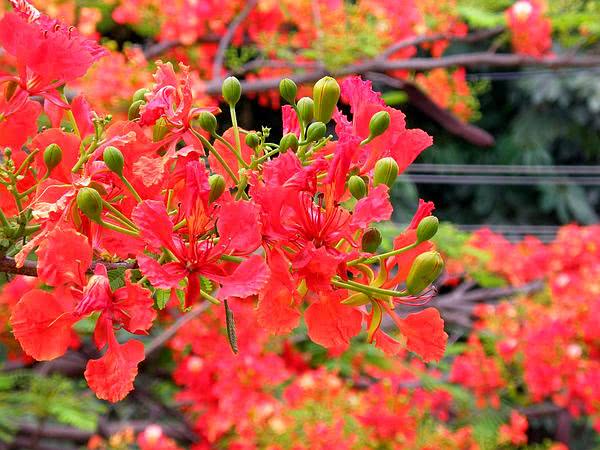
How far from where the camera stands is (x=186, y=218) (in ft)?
1.32

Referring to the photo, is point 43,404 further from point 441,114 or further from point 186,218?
point 441,114

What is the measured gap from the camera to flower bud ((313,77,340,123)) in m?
0.45

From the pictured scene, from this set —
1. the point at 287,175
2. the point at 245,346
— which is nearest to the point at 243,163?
the point at 287,175

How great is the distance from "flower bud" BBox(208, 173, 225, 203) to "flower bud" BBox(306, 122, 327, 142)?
65 mm

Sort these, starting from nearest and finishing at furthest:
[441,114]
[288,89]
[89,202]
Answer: [89,202] → [288,89] → [441,114]

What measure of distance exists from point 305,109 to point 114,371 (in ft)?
0.58

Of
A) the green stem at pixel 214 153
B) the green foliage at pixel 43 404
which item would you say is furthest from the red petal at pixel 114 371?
the green foliage at pixel 43 404

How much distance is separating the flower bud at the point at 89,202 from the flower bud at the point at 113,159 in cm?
2

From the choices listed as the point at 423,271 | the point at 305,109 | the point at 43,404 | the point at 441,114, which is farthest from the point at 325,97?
the point at 441,114

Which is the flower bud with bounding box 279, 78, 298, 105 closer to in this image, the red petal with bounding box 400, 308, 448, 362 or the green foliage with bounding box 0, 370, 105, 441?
the red petal with bounding box 400, 308, 448, 362

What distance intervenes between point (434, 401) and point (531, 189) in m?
3.70

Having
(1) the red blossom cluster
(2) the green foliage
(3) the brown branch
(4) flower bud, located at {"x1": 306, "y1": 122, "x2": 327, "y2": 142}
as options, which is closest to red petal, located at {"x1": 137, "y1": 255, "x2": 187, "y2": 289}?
(1) the red blossom cluster

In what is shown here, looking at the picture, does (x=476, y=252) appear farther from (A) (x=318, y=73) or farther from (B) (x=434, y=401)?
(A) (x=318, y=73)

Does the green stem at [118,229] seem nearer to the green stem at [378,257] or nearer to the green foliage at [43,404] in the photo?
the green stem at [378,257]
